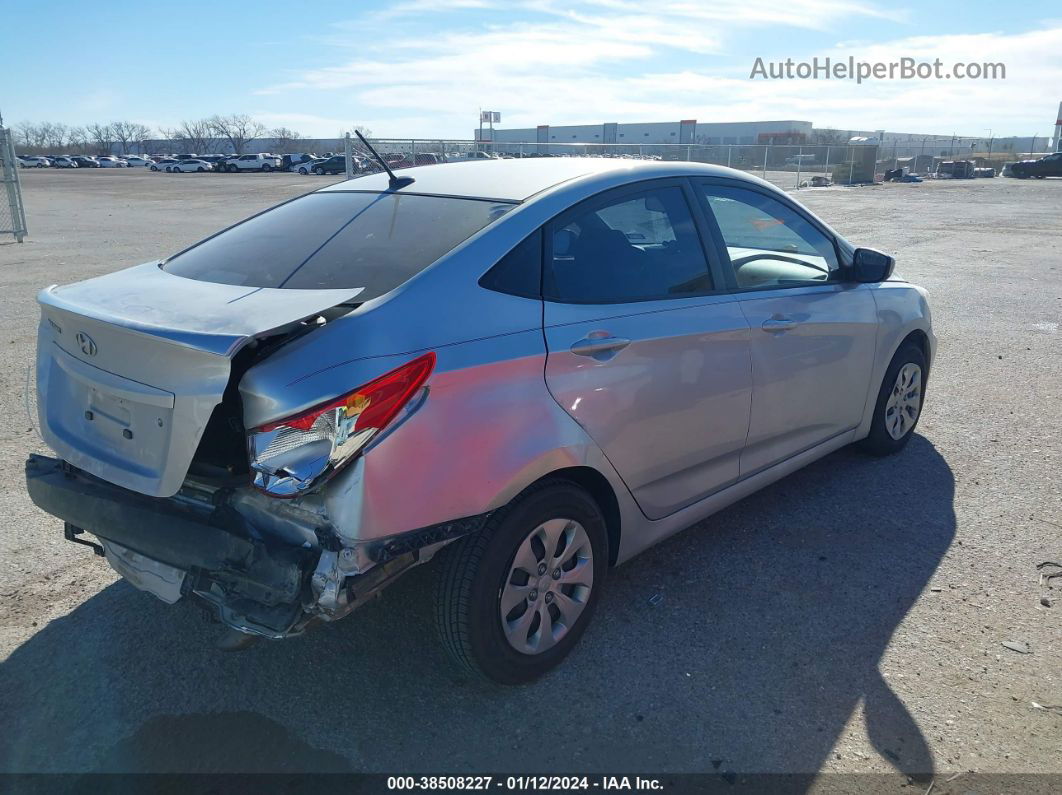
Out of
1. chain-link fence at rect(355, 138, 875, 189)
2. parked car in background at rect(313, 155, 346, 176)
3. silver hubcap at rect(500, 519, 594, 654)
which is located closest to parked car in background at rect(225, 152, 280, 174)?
parked car in background at rect(313, 155, 346, 176)

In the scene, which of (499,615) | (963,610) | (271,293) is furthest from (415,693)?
(963,610)

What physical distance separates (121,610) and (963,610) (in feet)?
11.4

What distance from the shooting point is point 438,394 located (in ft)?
8.27

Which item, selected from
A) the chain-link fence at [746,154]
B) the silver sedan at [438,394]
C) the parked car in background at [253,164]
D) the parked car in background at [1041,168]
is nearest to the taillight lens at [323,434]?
the silver sedan at [438,394]

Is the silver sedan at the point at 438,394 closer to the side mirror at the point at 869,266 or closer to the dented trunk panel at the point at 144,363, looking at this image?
the dented trunk panel at the point at 144,363

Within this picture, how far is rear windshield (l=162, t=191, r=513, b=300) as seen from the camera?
2.95 meters

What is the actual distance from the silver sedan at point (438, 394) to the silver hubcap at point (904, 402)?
1.26m

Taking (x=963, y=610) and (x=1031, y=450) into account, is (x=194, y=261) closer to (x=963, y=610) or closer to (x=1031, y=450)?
(x=963, y=610)

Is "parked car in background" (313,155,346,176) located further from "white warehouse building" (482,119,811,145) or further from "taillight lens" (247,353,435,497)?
"taillight lens" (247,353,435,497)

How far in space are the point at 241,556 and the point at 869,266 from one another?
11.4ft

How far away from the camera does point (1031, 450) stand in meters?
5.20

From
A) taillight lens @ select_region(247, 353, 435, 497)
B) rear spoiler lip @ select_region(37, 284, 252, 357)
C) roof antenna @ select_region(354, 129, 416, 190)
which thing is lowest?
taillight lens @ select_region(247, 353, 435, 497)

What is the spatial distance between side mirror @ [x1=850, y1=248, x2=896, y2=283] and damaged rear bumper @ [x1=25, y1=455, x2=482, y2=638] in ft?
9.14

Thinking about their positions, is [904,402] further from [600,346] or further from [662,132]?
[662,132]
